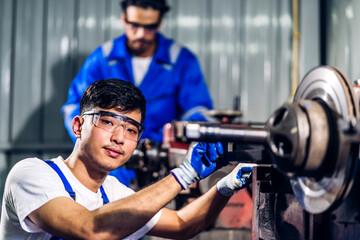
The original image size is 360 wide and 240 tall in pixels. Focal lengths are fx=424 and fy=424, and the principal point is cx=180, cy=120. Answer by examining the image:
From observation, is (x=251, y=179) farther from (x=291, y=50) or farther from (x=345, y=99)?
(x=291, y=50)

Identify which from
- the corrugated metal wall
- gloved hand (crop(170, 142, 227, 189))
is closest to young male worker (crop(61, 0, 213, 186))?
the corrugated metal wall

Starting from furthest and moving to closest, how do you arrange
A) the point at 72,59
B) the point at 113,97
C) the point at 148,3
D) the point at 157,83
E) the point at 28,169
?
the point at 72,59 → the point at 157,83 → the point at 148,3 → the point at 113,97 → the point at 28,169

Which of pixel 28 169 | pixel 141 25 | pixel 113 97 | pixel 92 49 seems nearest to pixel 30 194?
pixel 28 169

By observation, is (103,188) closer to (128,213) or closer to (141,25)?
(128,213)

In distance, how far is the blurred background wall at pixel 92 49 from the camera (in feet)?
12.2

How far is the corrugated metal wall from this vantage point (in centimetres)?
373

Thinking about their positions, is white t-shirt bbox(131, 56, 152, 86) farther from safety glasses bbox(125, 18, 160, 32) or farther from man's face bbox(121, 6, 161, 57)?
safety glasses bbox(125, 18, 160, 32)

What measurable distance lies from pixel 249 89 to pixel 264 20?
631mm

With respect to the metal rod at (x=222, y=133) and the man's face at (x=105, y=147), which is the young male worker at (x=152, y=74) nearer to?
the man's face at (x=105, y=147)

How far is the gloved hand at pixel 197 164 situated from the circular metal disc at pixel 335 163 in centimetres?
25

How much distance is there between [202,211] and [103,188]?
364 millimetres

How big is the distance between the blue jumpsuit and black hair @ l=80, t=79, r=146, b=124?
1639mm

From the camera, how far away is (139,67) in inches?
126

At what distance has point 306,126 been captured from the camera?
Result: 881 millimetres
